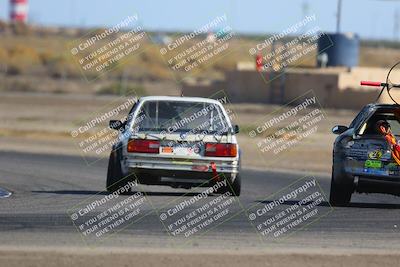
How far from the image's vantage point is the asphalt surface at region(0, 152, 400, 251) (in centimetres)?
1266

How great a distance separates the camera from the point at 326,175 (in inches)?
1016

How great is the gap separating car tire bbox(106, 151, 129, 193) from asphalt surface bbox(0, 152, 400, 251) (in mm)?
197

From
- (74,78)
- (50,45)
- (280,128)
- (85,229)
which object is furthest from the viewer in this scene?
(50,45)

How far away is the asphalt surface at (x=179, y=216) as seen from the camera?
12664mm

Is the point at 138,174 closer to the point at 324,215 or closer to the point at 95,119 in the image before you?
the point at 324,215

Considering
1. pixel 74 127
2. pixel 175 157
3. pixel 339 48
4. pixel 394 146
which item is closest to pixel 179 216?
pixel 175 157

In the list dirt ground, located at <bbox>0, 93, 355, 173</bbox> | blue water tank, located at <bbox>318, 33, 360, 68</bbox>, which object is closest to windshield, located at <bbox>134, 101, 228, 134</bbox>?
dirt ground, located at <bbox>0, 93, 355, 173</bbox>

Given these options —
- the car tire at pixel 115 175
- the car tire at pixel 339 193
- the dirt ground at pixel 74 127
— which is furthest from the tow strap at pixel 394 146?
the dirt ground at pixel 74 127

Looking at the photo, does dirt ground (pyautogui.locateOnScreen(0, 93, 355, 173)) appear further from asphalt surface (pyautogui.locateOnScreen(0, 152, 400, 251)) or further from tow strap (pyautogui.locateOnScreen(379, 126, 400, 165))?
tow strap (pyautogui.locateOnScreen(379, 126, 400, 165))

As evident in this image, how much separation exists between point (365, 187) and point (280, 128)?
76.4 feet

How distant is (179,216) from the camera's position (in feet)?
48.9

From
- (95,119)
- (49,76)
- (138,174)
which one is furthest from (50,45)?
(138,174)

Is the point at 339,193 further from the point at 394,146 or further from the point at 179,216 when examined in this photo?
the point at 179,216

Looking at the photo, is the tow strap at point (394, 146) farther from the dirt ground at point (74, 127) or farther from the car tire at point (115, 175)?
the dirt ground at point (74, 127)
